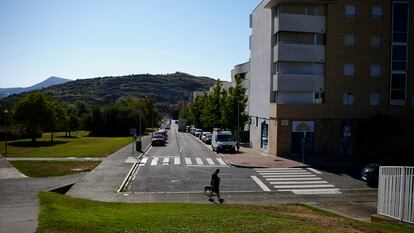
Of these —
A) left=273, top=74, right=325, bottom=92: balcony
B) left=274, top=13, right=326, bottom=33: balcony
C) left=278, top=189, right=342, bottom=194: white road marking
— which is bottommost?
left=278, top=189, right=342, bottom=194: white road marking

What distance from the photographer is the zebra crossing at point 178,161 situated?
38.4m

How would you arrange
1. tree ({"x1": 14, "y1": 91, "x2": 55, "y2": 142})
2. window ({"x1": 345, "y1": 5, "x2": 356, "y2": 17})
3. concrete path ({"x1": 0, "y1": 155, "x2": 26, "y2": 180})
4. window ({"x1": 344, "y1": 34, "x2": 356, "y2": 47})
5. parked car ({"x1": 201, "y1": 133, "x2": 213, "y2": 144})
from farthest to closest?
tree ({"x1": 14, "y1": 91, "x2": 55, "y2": 142}) → parked car ({"x1": 201, "y1": 133, "x2": 213, "y2": 144}) → window ({"x1": 344, "y1": 34, "x2": 356, "y2": 47}) → window ({"x1": 345, "y1": 5, "x2": 356, "y2": 17}) → concrete path ({"x1": 0, "y1": 155, "x2": 26, "y2": 180})

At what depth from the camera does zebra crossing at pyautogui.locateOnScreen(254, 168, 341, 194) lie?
1069 inches

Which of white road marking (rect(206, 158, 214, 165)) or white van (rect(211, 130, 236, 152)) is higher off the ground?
white van (rect(211, 130, 236, 152))

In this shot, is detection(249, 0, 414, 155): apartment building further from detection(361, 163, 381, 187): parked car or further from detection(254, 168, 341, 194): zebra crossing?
detection(361, 163, 381, 187): parked car

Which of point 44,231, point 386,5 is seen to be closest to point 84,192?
point 44,231

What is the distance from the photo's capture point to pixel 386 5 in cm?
4591

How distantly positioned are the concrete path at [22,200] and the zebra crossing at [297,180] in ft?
41.9

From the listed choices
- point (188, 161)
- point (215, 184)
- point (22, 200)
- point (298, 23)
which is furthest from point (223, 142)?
point (22, 200)

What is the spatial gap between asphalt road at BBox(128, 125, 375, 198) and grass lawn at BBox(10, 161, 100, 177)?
4.18 m

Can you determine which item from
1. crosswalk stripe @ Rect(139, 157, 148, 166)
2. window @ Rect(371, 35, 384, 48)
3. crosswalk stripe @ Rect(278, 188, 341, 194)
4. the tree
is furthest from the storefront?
the tree

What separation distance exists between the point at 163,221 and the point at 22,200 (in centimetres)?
833

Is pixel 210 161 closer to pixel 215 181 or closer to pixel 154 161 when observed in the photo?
pixel 154 161

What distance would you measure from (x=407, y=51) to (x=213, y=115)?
31370 mm
